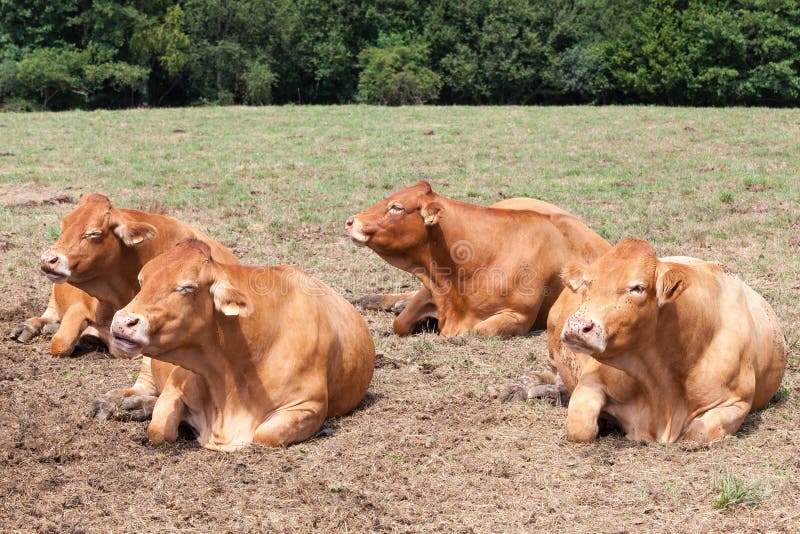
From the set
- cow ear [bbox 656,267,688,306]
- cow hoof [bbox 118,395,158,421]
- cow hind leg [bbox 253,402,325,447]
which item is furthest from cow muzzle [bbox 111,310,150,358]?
cow ear [bbox 656,267,688,306]

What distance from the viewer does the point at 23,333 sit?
891 cm

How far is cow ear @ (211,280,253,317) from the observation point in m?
5.84

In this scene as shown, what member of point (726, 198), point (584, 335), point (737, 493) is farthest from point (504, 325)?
point (726, 198)

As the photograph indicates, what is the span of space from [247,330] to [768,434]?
3295 mm

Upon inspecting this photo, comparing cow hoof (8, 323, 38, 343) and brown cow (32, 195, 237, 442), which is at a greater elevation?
brown cow (32, 195, 237, 442)

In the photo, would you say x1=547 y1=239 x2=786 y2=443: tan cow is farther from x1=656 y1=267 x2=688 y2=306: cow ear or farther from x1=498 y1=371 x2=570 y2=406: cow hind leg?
x1=498 y1=371 x2=570 y2=406: cow hind leg

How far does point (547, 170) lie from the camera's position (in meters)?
19.0

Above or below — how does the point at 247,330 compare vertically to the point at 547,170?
above

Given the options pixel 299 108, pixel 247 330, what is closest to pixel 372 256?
pixel 247 330

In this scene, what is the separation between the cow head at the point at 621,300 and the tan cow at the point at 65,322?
4629mm

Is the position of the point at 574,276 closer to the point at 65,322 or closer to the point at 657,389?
the point at 657,389

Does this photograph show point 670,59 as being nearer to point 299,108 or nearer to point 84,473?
point 299,108

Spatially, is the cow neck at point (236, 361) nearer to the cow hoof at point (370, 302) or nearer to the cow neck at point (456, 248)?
the cow neck at point (456, 248)

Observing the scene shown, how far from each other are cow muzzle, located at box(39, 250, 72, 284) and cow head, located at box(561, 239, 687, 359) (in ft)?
13.6
